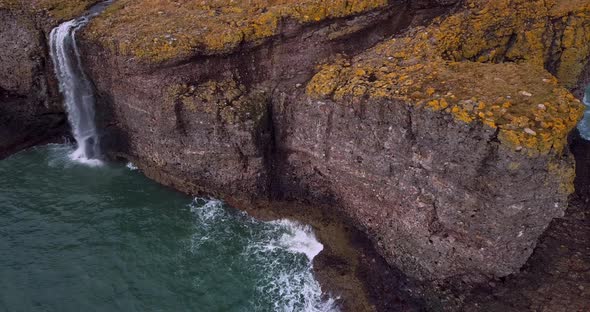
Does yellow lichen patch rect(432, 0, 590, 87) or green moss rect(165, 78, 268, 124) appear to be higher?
yellow lichen patch rect(432, 0, 590, 87)

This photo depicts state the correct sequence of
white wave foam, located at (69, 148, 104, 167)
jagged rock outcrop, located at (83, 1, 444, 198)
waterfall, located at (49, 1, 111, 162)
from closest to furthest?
jagged rock outcrop, located at (83, 1, 444, 198)
waterfall, located at (49, 1, 111, 162)
white wave foam, located at (69, 148, 104, 167)

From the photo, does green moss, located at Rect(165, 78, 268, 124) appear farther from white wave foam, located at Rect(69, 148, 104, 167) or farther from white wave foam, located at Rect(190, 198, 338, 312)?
white wave foam, located at Rect(69, 148, 104, 167)

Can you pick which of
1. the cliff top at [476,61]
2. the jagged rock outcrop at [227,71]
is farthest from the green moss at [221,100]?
the cliff top at [476,61]

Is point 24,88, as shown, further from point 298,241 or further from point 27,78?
point 298,241

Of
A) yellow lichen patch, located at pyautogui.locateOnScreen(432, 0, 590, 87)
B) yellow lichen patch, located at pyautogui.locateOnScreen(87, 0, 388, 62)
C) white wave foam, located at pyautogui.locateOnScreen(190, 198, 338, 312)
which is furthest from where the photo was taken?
yellow lichen patch, located at pyautogui.locateOnScreen(87, 0, 388, 62)

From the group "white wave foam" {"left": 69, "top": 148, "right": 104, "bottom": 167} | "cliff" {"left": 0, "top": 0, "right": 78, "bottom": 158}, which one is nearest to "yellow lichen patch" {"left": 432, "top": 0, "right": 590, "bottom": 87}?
"white wave foam" {"left": 69, "top": 148, "right": 104, "bottom": 167}

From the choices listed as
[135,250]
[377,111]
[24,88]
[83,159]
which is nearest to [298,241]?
[377,111]

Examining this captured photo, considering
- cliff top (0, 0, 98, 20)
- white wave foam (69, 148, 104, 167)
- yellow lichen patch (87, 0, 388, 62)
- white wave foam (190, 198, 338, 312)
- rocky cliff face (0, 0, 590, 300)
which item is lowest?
white wave foam (190, 198, 338, 312)
